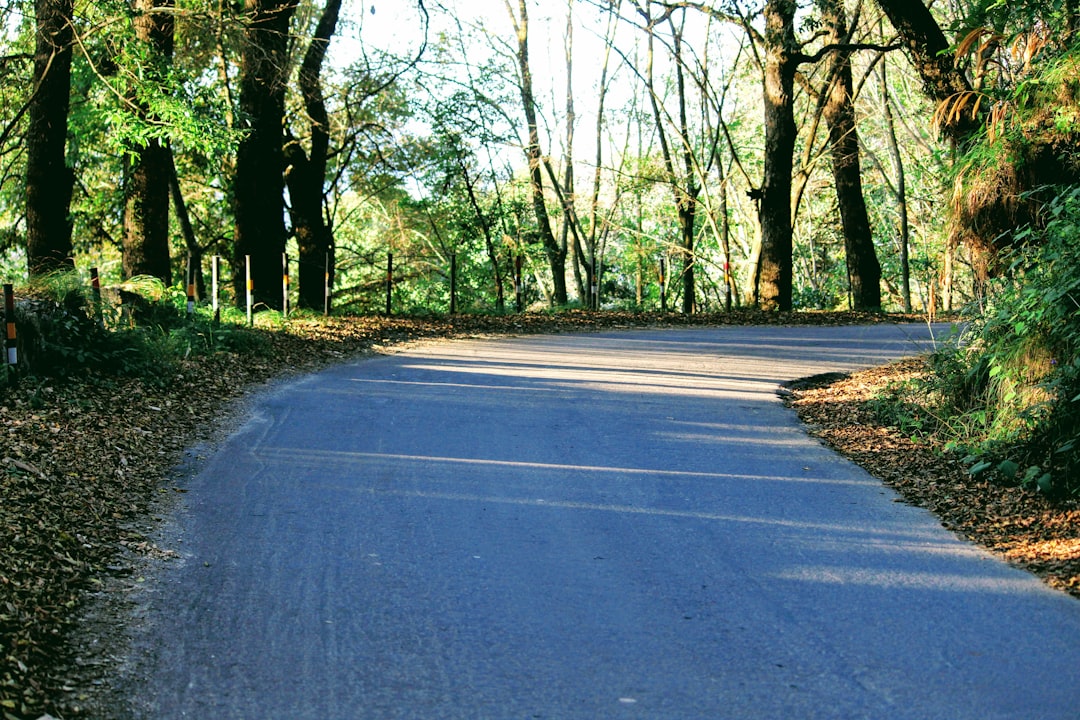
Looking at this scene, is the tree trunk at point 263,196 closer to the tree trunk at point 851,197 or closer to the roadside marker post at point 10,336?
the roadside marker post at point 10,336

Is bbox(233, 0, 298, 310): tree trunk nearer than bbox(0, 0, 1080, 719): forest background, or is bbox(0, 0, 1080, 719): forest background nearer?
bbox(0, 0, 1080, 719): forest background

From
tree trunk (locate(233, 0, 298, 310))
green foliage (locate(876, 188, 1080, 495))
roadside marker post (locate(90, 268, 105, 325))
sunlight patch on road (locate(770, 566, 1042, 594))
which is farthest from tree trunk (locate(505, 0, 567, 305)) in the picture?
sunlight patch on road (locate(770, 566, 1042, 594))

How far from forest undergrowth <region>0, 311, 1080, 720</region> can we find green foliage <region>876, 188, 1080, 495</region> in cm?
24

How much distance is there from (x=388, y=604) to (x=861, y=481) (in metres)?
4.47

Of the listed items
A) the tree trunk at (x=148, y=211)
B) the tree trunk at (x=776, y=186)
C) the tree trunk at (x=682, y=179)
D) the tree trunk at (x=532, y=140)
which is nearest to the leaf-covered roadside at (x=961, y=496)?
the tree trunk at (x=148, y=211)

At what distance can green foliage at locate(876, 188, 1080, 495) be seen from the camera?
766cm

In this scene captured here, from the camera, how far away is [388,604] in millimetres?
5508

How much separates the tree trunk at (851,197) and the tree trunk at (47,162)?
63.4 ft

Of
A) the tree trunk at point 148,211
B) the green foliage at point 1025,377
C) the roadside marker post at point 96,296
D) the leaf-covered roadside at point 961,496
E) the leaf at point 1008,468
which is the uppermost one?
the tree trunk at point 148,211

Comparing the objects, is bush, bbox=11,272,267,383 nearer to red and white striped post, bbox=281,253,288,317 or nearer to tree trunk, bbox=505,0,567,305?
red and white striped post, bbox=281,253,288,317

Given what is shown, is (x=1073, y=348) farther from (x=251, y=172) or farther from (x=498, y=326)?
(x=251, y=172)


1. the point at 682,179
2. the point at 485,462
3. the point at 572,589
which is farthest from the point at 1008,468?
the point at 682,179

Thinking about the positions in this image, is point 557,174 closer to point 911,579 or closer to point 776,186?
point 776,186

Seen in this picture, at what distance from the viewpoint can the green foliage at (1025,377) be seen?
7.66 meters
